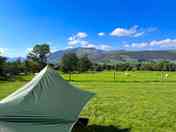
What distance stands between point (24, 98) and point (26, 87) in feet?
1.85

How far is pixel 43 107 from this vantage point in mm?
6195

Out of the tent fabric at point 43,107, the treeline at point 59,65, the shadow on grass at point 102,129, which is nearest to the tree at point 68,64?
the treeline at point 59,65

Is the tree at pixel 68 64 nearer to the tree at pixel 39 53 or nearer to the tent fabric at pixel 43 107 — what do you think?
the tree at pixel 39 53

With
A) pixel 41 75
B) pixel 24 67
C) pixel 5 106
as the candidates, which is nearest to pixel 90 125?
pixel 41 75

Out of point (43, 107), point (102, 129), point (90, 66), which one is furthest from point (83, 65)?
point (43, 107)

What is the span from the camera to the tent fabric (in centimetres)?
569

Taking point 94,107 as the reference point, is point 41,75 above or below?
above

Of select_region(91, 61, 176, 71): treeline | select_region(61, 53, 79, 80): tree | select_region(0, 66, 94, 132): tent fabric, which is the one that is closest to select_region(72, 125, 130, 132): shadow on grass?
select_region(0, 66, 94, 132): tent fabric

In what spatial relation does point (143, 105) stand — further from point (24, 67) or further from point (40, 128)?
point (24, 67)

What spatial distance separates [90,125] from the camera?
29.3ft

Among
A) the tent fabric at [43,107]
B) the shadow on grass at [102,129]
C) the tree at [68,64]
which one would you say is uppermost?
the tree at [68,64]

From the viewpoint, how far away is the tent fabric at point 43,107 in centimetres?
569

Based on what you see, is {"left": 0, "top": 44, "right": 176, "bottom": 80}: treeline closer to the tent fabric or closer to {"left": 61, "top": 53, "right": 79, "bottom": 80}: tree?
{"left": 61, "top": 53, "right": 79, "bottom": 80}: tree

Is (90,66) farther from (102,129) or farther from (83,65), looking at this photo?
(102,129)
